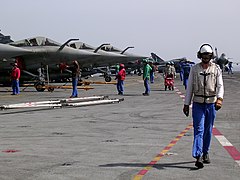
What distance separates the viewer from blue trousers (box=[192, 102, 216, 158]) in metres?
6.51

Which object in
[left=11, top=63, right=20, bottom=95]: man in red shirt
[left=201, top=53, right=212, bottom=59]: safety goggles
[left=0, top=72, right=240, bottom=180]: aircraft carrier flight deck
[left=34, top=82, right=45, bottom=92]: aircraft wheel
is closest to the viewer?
[left=0, top=72, right=240, bottom=180]: aircraft carrier flight deck

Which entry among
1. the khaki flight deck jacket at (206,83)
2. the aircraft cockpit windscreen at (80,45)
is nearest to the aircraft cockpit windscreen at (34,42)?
the aircraft cockpit windscreen at (80,45)

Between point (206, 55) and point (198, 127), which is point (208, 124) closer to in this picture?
point (198, 127)

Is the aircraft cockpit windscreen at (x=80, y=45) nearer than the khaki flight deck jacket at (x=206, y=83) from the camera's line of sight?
No

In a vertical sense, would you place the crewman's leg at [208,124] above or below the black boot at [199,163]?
above

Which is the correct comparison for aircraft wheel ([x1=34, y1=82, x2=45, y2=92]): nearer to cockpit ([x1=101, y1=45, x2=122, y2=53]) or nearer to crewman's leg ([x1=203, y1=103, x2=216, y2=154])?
cockpit ([x1=101, y1=45, x2=122, y2=53])

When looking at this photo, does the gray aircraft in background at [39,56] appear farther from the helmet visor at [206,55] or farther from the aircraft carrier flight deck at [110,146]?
the helmet visor at [206,55]

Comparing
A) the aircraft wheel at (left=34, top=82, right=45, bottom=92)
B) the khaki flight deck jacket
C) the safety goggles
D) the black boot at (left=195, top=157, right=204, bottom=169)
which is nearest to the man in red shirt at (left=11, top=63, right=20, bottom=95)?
the aircraft wheel at (left=34, top=82, right=45, bottom=92)

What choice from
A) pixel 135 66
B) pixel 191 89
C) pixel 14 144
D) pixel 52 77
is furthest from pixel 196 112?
pixel 135 66

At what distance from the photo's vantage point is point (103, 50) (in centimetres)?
3656

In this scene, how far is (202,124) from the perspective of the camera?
6621 millimetres

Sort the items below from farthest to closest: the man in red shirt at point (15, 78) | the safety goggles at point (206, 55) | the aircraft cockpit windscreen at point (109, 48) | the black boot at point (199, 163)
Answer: the aircraft cockpit windscreen at point (109, 48) < the man in red shirt at point (15, 78) < the safety goggles at point (206, 55) < the black boot at point (199, 163)

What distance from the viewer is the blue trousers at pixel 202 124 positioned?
6512 millimetres

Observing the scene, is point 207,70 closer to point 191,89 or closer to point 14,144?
point 191,89
